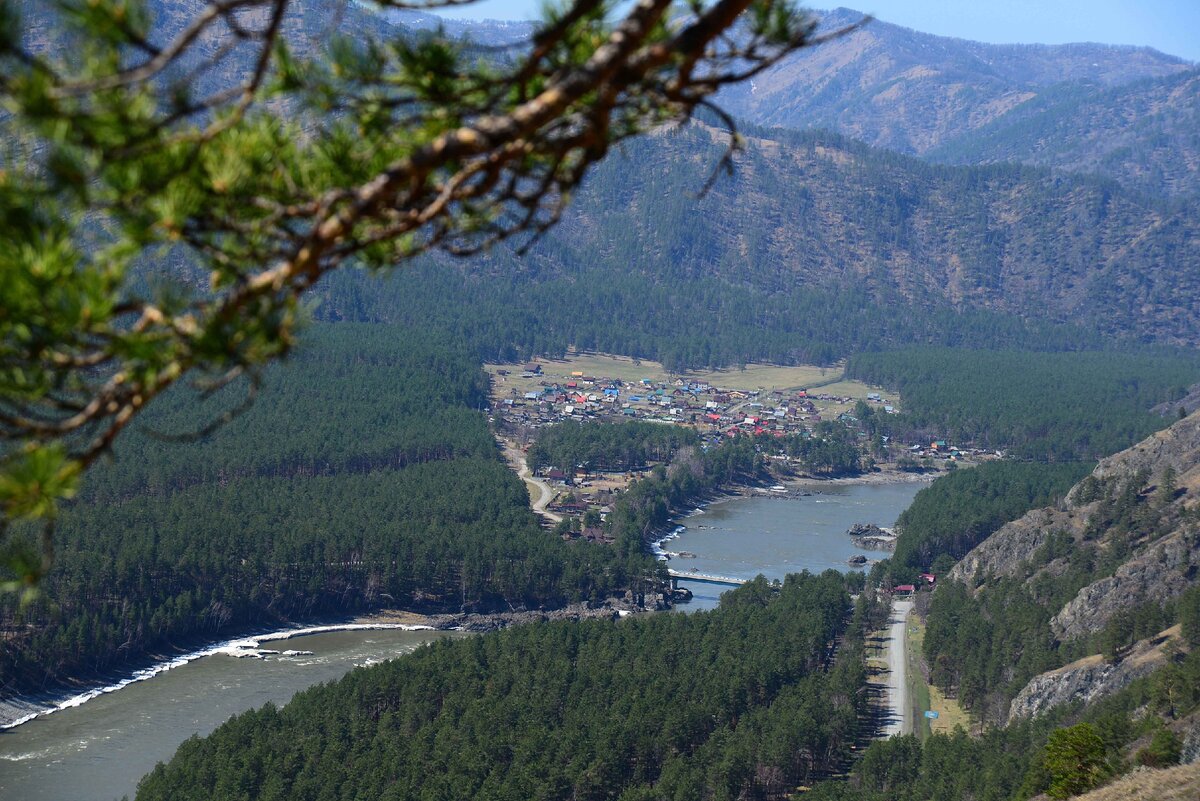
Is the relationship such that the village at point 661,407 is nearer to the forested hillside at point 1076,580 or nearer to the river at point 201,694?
the river at point 201,694

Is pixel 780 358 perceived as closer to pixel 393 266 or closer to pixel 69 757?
pixel 69 757

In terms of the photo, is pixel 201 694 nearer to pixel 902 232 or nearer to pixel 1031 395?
pixel 1031 395

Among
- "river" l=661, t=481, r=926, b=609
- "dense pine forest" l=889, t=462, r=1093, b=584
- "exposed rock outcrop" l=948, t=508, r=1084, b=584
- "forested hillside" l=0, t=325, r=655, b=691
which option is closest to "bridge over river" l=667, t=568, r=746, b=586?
"river" l=661, t=481, r=926, b=609

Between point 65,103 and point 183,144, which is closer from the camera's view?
point 65,103

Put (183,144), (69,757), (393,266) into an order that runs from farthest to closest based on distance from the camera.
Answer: (69,757) < (393,266) < (183,144)

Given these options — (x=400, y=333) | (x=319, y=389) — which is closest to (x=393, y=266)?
(x=319, y=389)

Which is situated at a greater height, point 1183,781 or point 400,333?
point 400,333

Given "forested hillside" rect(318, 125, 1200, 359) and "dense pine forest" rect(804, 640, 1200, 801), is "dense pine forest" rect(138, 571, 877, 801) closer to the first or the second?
"dense pine forest" rect(804, 640, 1200, 801)
